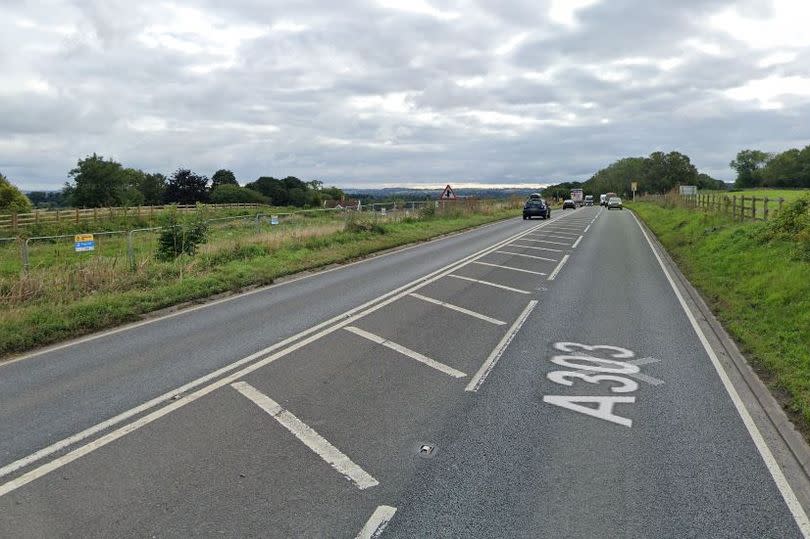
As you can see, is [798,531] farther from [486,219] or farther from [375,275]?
[486,219]

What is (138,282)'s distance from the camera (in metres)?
13.4

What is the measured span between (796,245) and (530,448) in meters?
12.4

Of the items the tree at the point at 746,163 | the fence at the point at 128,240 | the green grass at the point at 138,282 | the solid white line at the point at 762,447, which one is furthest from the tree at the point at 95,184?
the tree at the point at 746,163

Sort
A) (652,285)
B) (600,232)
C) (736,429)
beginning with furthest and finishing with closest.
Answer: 1. (600,232)
2. (652,285)
3. (736,429)

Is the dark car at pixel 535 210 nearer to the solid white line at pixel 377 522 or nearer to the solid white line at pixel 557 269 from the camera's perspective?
the solid white line at pixel 557 269

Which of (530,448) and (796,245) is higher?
(796,245)

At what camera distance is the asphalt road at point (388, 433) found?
404cm

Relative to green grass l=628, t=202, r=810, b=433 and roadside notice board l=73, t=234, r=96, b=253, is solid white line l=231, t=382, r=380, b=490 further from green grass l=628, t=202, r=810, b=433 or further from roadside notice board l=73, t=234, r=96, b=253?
roadside notice board l=73, t=234, r=96, b=253

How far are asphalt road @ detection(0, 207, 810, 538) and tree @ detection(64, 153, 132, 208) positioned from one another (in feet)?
291

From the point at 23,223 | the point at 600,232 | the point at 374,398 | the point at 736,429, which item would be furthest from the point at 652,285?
the point at 23,223

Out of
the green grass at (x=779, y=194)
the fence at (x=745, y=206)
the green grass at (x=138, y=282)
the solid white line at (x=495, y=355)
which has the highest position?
the green grass at (x=779, y=194)

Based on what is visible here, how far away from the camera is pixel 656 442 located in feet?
17.3

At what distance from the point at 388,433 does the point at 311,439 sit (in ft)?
2.21

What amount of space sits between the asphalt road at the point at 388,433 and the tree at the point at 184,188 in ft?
375
